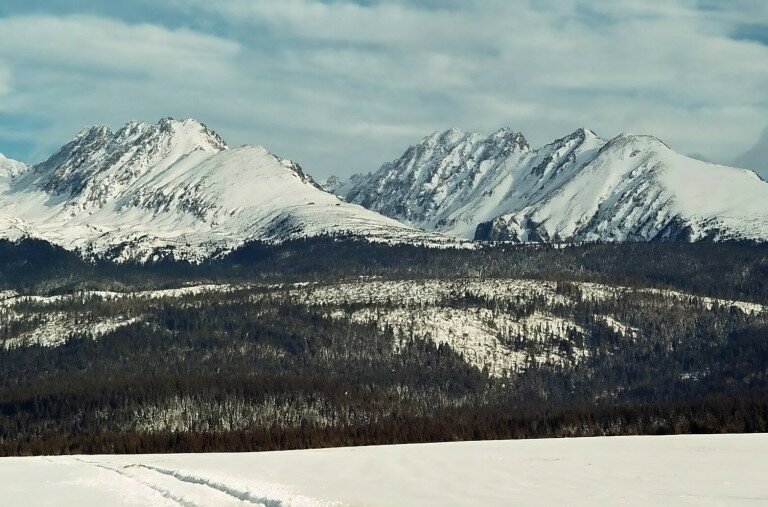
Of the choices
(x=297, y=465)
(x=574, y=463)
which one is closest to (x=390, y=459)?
(x=297, y=465)

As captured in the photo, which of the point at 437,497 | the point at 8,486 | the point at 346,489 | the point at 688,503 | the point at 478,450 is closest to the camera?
the point at 688,503

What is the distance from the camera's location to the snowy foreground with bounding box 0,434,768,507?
75688 millimetres

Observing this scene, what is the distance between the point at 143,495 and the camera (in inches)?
3305

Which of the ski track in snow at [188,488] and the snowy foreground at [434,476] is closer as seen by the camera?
the snowy foreground at [434,476]

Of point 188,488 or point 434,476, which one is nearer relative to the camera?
point 188,488

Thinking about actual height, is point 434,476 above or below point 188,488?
above

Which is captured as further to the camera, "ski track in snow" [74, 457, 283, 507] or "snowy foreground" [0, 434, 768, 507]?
"ski track in snow" [74, 457, 283, 507]

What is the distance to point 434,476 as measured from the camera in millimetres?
88500

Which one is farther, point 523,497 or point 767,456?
point 767,456

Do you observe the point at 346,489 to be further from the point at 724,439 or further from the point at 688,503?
the point at 724,439

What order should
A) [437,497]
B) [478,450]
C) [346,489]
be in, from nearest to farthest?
1. [437,497]
2. [346,489]
3. [478,450]

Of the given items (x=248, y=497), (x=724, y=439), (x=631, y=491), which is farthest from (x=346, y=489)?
(x=724, y=439)

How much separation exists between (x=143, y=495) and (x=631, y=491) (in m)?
36.0

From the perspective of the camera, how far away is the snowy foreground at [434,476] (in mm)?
75688
